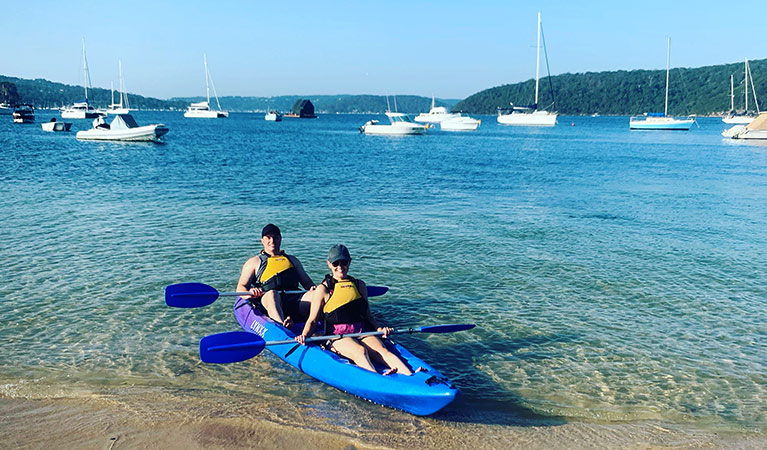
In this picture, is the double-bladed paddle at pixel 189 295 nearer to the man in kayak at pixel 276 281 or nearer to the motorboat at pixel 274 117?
the man in kayak at pixel 276 281

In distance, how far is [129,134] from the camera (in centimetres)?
4691

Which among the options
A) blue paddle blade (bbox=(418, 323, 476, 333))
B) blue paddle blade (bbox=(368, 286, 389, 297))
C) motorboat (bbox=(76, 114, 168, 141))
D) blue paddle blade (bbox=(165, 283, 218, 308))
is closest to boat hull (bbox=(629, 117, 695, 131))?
motorboat (bbox=(76, 114, 168, 141))

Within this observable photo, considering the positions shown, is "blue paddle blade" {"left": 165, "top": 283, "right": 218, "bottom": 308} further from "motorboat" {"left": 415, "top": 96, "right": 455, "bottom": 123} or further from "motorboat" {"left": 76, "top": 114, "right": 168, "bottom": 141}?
"motorboat" {"left": 415, "top": 96, "right": 455, "bottom": 123}

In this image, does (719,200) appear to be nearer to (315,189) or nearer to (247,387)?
(315,189)

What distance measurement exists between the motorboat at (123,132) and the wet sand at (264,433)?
4446 centimetres

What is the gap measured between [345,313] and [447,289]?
14.3 feet

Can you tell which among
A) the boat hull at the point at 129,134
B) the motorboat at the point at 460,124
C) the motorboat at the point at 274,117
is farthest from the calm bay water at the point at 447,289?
the motorboat at the point at 274,117

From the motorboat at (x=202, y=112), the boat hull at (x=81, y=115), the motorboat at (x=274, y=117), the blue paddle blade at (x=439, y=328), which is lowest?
the blue paddle blade at (x=439, y=328)

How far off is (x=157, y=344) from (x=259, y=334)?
152 centimetres

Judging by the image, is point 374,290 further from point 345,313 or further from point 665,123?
point 665,123

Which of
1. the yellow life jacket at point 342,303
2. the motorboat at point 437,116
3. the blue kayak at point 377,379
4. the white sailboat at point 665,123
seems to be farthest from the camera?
the motorboat at point 437,116

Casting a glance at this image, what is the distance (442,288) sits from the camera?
35.3 ft

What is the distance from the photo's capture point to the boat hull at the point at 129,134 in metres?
46.9

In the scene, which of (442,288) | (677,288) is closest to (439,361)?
(442,288)
